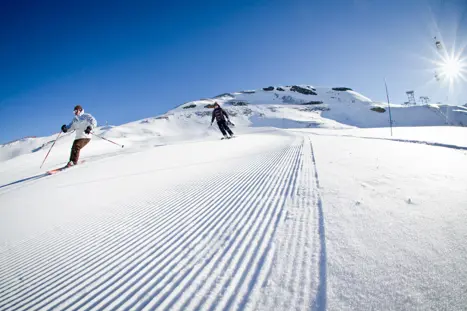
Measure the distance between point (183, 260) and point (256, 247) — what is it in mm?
580

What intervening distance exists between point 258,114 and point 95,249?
45024 millimetres

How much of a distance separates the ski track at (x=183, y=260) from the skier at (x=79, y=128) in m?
5.63

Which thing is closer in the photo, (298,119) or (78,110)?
(78,110)

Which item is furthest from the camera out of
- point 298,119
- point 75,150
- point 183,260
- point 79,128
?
point 298,119

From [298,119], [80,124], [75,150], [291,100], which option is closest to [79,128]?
[80,124]

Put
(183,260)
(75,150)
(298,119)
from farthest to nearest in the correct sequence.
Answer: (298,119), (75,150), (183,260)

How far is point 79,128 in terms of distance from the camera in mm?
7160

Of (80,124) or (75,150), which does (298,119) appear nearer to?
(80,124)

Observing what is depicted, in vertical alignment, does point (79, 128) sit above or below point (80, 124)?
below

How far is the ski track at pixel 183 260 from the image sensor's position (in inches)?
48.6

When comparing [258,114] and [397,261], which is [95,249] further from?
[258,114]

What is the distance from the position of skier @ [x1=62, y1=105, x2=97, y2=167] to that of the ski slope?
4.23 meters

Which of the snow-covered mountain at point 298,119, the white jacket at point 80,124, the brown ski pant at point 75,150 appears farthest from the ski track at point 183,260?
the snow-covered mountain at point 298,119

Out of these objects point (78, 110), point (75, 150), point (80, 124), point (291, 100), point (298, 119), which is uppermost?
point (291, 100)
